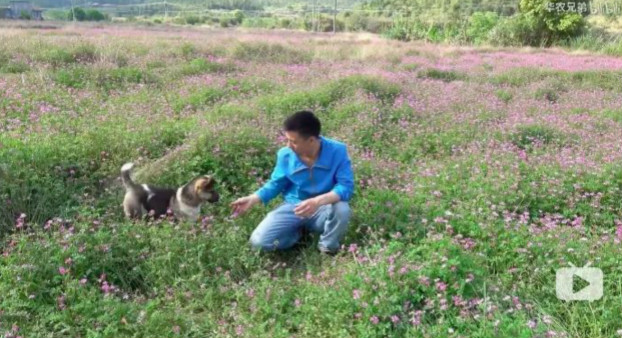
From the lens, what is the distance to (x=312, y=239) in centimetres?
495

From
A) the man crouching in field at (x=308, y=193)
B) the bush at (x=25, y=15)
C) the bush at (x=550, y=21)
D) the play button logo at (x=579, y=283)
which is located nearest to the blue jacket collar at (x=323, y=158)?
the man crouching in field at (x=308, y=193)

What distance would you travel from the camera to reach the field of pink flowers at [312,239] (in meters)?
3.65

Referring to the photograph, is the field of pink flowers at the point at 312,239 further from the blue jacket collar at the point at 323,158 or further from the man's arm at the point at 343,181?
the blue jacket collar at the point at 323,158

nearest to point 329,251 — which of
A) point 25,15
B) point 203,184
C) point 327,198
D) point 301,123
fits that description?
point 327,198

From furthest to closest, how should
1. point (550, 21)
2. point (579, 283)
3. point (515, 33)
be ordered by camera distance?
point (515, 33) < point (550, 21) < point (579, 283)

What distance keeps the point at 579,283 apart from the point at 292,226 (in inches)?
88.4

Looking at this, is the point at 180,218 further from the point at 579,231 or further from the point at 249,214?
the point at 579,231

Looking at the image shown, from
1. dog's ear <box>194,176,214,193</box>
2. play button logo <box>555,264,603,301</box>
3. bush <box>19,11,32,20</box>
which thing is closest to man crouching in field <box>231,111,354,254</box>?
dog's ear <box>194,176,214,193</box>

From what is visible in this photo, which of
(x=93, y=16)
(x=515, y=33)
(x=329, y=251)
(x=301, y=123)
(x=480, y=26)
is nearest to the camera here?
(x=301, y=123)

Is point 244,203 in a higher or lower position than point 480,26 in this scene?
lower

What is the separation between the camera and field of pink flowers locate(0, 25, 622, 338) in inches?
144

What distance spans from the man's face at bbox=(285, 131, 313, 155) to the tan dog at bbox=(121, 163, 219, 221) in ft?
2.87

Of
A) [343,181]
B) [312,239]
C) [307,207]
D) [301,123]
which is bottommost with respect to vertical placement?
[312,239]

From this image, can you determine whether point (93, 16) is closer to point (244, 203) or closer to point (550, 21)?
point (550, 21)
